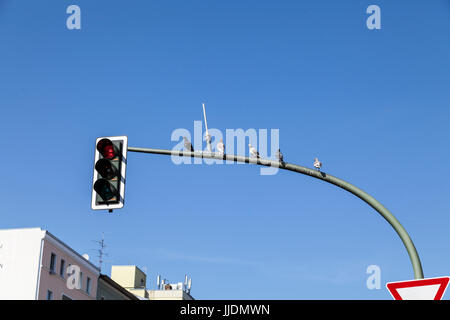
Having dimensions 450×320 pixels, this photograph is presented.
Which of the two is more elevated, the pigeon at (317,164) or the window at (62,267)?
the window at (62,267)

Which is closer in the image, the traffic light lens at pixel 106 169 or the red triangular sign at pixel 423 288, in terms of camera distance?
the red triangular sign at pixel 423 288

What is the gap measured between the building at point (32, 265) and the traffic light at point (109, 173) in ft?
111

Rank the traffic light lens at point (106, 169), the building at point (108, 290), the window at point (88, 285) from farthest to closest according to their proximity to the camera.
→ the building at point (108, 290) < the window at point (88, 285) < the traffic light lens at point (106, 169)

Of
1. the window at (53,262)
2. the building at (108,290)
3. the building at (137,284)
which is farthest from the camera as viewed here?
the building at (137,284)

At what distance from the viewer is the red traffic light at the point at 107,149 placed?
1076cm

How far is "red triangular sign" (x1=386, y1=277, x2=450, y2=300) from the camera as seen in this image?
8625 mm

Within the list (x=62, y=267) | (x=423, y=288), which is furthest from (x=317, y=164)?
(x=62, y=267)

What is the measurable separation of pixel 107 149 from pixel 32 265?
115 feet

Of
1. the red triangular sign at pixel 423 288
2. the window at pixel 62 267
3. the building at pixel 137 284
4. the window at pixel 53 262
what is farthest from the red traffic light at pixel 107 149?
the building at pixel 137 284

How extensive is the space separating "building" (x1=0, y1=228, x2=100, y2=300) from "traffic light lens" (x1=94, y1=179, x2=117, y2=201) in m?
33.8

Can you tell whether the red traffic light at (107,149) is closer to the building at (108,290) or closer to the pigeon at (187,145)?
the pigeon at (187,145)

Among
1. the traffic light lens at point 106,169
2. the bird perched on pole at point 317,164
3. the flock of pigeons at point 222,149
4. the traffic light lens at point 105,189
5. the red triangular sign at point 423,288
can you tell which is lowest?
the red triangular sign at point 423,288

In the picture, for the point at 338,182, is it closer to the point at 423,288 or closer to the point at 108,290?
the point at 423,288
